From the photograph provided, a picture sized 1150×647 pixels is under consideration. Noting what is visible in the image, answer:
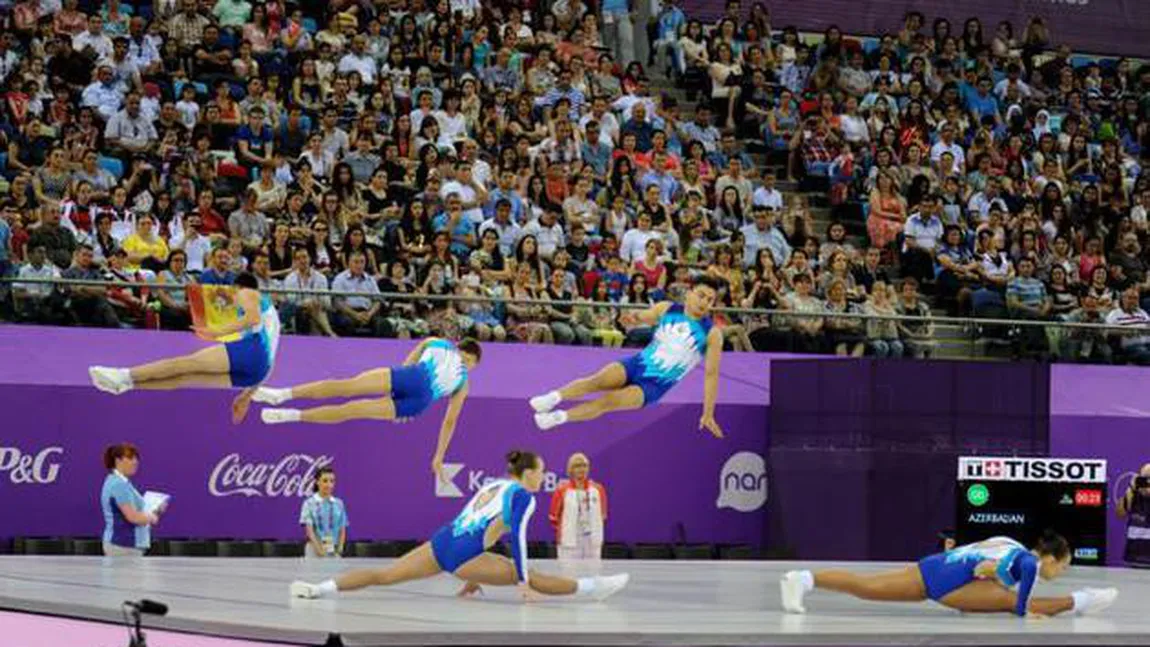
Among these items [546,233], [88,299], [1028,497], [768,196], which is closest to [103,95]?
[88,299]

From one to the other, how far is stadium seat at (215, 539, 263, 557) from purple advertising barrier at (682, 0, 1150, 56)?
1405 cm

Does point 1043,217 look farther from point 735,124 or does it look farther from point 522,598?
point 522,598

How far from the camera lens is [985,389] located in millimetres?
27797

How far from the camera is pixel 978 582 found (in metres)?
18.3

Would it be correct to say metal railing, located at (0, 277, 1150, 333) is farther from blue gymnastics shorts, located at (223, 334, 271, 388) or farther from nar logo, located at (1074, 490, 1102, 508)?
blue gymnastics shorts, located at (223, 334, 271, 388)

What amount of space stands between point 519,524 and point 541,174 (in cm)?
1309

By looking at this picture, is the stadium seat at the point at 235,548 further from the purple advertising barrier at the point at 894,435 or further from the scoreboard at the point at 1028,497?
the scoreboard at the point at 1028,497

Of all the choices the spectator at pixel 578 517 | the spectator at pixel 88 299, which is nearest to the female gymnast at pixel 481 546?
the spectator at pixel 578 517

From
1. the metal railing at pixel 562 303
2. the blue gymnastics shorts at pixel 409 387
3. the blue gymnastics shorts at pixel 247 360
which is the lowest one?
the blue gymnastics shorts at pixel 409 387

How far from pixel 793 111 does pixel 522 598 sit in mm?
16750

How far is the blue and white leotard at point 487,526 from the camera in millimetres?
17406

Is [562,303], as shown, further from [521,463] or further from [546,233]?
[521,463]

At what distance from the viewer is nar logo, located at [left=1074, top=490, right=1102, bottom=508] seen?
90.4 ft

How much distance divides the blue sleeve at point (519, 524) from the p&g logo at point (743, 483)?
36.7ft
